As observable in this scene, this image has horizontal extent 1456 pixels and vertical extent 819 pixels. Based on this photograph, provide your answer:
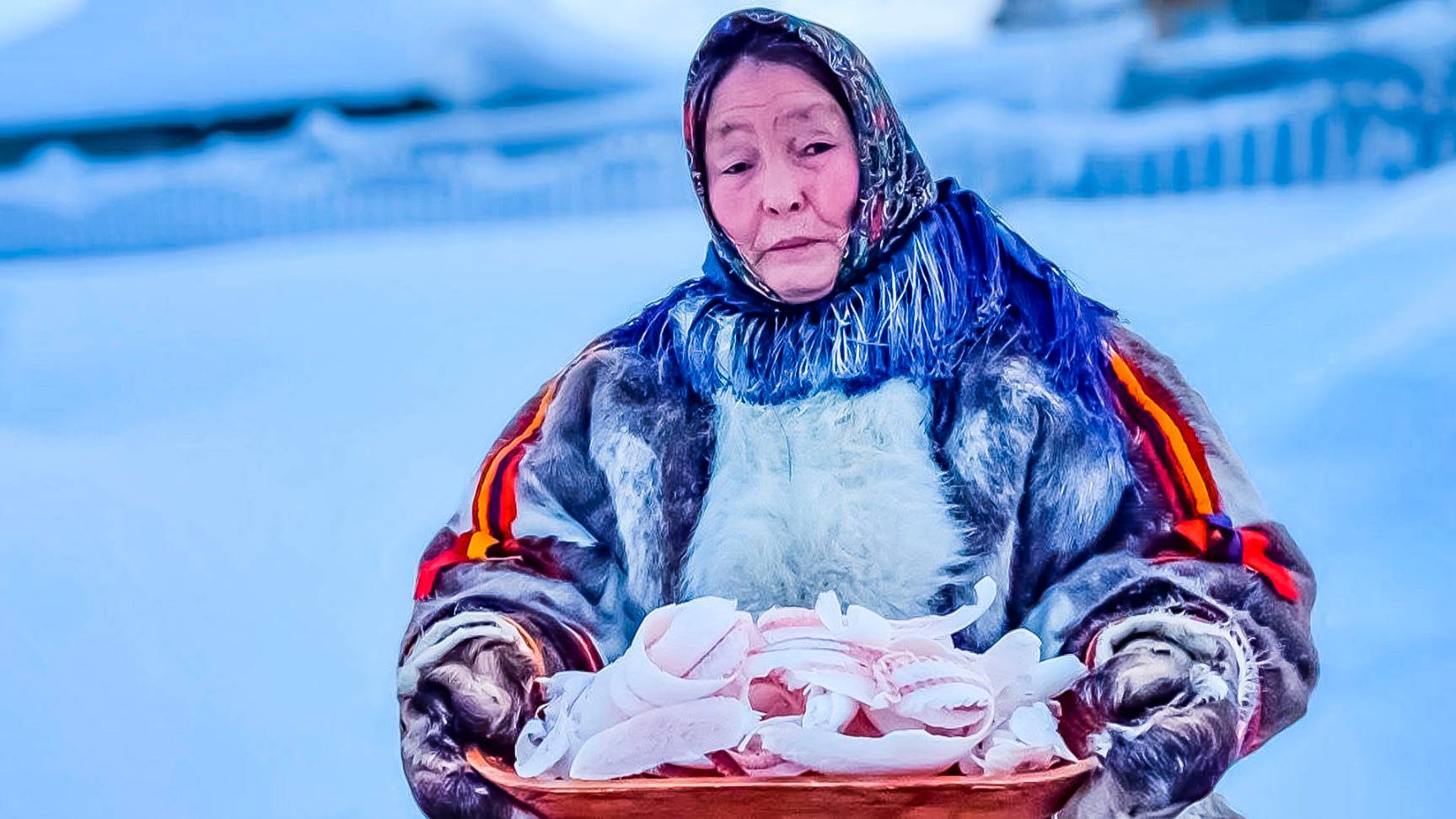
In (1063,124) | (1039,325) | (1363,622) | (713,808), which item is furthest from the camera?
(1063,124)

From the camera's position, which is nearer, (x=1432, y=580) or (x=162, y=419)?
(x=1432, y=580)

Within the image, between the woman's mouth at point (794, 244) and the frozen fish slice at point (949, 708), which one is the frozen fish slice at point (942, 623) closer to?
the frozen fish slice at point (949, 708)

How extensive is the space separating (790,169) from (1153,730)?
0.65 meters

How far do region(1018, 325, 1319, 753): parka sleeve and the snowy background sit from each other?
28 centimetres

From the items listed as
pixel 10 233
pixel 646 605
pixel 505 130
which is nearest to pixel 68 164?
pixel 10 233

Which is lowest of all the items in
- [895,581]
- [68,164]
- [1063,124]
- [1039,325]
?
[895,581]

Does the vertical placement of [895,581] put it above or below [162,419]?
below

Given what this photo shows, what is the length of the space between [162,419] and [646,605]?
2.47 ft

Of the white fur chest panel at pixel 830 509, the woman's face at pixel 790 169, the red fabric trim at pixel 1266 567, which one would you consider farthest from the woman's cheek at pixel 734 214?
the red fabric trim at pixel 1266 567

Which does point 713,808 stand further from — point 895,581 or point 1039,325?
point 1039,325

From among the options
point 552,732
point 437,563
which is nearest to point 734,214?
point 437,563

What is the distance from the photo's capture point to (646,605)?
1720 millimetres

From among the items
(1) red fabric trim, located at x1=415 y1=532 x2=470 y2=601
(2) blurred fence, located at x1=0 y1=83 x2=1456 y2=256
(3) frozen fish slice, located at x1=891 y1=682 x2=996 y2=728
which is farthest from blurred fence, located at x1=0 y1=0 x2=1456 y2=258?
(3) frozen fish slice, located at x1=891 y1=682 x2=996 y2=728

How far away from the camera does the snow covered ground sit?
182cm
